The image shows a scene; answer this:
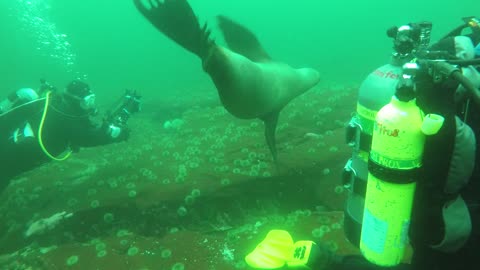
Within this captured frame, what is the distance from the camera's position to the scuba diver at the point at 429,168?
2078mm

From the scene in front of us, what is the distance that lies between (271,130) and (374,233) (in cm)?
398

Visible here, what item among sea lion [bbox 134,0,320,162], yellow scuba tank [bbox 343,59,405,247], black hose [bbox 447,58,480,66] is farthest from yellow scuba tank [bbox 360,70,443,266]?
sea lion [bbox 134,0,320,162]

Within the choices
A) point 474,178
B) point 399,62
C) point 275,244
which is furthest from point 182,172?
point 474,178

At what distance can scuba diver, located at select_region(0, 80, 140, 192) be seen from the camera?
6372mm

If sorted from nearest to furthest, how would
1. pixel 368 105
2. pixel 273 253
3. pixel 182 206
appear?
pixel 368 105
pixel 273 253
pixel 182 206

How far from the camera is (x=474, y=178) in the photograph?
7.85ft

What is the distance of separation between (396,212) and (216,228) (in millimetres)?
3900

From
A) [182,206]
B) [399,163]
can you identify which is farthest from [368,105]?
[182,206]

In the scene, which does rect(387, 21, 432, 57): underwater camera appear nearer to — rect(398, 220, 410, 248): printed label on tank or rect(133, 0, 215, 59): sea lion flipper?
rect(398, 220, 410, 248): printed label on tank

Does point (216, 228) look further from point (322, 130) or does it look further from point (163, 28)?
point (322, 130)

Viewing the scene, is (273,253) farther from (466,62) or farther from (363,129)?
(466,62)

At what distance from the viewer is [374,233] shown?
8.12 feet

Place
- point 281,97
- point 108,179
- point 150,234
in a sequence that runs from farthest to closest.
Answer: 1. point 108,179
2. point 281,97
3. point 150,234

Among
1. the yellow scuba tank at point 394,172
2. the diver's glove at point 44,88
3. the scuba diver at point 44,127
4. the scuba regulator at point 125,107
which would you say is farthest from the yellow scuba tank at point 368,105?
the diver's glove at point 44,88
